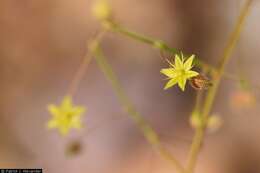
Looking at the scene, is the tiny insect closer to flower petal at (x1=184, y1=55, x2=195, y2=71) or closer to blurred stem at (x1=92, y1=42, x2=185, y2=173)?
flower petal at (x1=184, y1=55, x2=195, y2=71)

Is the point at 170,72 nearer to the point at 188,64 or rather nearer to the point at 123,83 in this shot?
the point at 188,64

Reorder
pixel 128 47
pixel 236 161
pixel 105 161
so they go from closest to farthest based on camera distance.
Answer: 1. pixel 236 161
2. pixel 105 161
3. pixel 128 47

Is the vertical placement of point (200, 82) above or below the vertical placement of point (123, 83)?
below

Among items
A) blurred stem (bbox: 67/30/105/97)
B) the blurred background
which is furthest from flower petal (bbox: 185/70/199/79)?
blurred stem (bbox: 67/30/105/97)

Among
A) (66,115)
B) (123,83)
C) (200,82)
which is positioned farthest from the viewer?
(123,83)

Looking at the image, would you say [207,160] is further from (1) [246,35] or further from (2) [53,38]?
(2) [53,38]

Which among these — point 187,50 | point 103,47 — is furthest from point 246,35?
point 103,47

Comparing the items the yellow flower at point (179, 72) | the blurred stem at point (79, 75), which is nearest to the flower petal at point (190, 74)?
the yellow flower at point (179, 72)

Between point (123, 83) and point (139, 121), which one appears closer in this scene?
point (139, 121)

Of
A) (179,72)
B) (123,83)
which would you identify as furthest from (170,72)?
(123,83)
